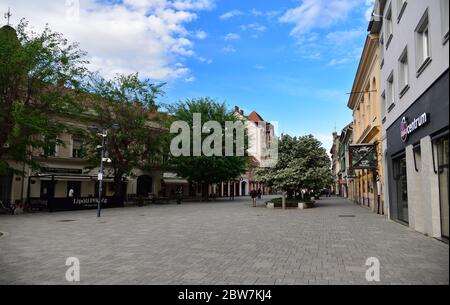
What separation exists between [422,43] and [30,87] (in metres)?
23.3

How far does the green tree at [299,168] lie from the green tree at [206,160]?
448 inches

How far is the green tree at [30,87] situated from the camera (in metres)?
23.5

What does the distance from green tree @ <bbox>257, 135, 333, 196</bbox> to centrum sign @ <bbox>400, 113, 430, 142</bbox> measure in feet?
53.9

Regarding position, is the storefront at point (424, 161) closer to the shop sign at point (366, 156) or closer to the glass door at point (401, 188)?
the glass door at point (401, 188)

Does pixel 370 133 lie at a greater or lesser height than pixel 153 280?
greater

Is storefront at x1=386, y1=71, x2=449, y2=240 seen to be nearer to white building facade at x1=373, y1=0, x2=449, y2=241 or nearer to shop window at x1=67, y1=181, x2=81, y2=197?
white building facade at x1=373, y1=0, x2=449, y2=241

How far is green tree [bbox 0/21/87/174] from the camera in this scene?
77.0ft

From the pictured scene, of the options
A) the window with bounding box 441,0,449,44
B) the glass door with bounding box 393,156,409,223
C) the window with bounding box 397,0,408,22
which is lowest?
the glass door with bounding box 393,156,409,223

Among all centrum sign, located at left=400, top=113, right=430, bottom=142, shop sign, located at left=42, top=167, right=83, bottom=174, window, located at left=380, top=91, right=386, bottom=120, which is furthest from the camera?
shop sign, located at left=42, top=167, right=83, bottom=174

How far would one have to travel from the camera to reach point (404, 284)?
6.18m

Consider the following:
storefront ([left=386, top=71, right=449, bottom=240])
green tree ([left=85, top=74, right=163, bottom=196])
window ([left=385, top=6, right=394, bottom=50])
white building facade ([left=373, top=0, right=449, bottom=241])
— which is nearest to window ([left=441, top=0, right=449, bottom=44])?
white building facade ([left=373, top=0, right=449, bottom=241])

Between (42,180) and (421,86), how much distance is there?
1314 inches

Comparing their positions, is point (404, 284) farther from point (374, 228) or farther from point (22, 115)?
point (22, 115)
